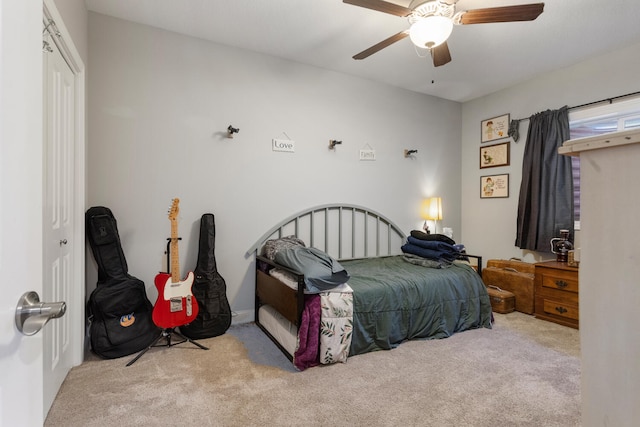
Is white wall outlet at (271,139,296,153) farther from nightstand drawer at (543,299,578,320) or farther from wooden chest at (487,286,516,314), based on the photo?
nightstand drawer at (543,299,578,320)

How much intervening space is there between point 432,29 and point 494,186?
9.10ft

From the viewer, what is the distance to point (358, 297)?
2369 millimetres

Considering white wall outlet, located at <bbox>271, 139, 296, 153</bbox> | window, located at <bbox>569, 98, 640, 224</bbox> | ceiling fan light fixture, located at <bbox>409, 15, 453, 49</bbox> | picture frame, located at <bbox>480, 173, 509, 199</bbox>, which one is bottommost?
picture frame, located at <bbox>480, 173, 509, 199</bbox>

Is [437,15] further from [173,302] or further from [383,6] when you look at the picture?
[173,302]

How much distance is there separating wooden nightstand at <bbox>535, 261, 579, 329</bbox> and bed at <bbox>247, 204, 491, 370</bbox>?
675 millimetres

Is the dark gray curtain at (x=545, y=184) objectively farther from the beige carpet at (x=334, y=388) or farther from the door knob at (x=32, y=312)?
the door knob at (x=32, y=312)

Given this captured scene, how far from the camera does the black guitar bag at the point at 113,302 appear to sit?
2.21m

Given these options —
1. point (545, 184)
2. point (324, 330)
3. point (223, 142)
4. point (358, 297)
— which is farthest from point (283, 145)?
point (545, 184)

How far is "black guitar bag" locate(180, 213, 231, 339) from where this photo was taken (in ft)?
8.50

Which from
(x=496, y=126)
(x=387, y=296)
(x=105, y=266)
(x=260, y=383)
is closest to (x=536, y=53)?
(x=496, y=126)

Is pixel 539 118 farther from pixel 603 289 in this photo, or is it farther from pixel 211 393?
pixel 211 393

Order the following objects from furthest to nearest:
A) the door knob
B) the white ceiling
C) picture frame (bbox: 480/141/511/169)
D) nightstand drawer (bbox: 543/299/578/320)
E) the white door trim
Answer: picture frame (bbox: 480/141/511/169)
nightstand drawer (bbox: 543/299/578/320)
the white ceiling
the white door trim
the door knob

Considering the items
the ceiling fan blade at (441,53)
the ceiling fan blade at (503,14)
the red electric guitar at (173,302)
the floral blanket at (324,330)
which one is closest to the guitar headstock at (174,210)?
the red electric guitar at (173,302)

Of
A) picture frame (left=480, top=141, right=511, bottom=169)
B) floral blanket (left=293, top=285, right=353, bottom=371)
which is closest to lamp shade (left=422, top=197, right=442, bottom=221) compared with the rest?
picture frame (left=480, top=141, right=511, bottom=169)
